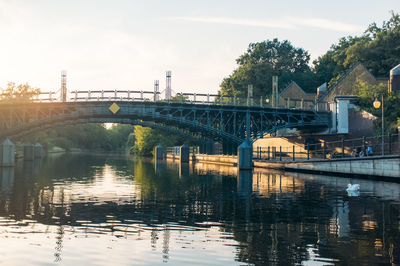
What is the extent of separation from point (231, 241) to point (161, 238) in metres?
1.99

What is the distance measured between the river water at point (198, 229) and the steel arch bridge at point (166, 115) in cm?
3259

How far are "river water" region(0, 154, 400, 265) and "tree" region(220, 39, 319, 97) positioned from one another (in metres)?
91.3

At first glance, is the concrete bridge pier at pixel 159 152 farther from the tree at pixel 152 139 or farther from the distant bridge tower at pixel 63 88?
the distant bridge tower at pixel 63 88

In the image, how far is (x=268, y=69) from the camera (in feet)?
390

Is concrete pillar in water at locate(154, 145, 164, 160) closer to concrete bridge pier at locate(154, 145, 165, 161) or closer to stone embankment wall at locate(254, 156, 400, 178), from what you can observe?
concrete bridge pier at locate(154, 145, 165, 161)

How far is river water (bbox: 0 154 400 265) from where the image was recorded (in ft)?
37.4

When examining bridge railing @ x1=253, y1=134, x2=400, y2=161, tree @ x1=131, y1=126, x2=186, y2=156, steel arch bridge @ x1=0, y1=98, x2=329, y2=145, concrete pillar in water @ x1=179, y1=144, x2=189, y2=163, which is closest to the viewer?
bridge railing @ x1=253, y1=134, x2=400, y2=161

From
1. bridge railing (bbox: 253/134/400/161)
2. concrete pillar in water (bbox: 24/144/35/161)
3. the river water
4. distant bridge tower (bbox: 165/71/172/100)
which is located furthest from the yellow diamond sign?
the river water

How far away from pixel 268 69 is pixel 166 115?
64.5m

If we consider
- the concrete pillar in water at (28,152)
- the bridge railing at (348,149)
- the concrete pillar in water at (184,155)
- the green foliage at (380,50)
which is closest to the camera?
the bridge railing at (348,149)

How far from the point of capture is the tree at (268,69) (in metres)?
117

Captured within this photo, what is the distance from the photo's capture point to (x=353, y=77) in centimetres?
7412

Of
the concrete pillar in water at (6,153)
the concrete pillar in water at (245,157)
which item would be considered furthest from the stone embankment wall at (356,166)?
the concrete pillar in water at (6,153)

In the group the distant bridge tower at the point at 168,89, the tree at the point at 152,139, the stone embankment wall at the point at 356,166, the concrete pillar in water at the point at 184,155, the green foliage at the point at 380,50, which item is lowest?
the stone embankment wall at the point at 356,166
